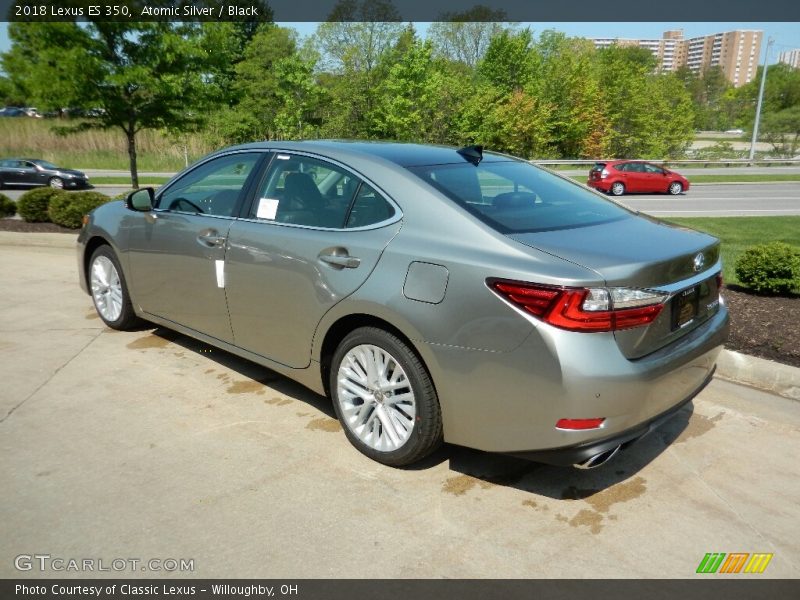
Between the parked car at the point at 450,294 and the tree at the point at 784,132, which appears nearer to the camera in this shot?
the parked car at the point at 450,294

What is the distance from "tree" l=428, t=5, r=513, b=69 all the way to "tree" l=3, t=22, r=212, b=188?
50.2 metres

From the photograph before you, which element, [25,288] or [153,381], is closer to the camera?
[153,381]

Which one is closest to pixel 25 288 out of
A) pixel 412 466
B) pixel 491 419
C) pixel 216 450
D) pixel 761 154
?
pixel 216 450

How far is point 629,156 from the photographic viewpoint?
42.2 meters

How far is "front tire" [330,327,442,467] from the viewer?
10.1 feet

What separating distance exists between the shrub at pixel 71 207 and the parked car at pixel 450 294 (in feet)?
21.3

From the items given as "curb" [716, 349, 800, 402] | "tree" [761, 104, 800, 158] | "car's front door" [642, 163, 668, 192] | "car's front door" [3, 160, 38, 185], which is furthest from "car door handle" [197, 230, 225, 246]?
"tree" [761, 104, 800, 158]

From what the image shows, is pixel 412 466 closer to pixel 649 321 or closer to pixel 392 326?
pixel 392 326

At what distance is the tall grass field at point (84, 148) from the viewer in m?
34.1

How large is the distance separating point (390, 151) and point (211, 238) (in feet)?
4.27

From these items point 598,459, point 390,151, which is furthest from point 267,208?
point 598,459

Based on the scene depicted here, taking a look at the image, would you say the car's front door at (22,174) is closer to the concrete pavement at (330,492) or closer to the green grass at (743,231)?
the green grass at (743,231)

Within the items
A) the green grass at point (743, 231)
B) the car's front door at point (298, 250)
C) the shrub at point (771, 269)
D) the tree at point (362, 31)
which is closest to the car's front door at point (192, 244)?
the car's front door at point (298, 250)

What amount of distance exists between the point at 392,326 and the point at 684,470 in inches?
68.3
